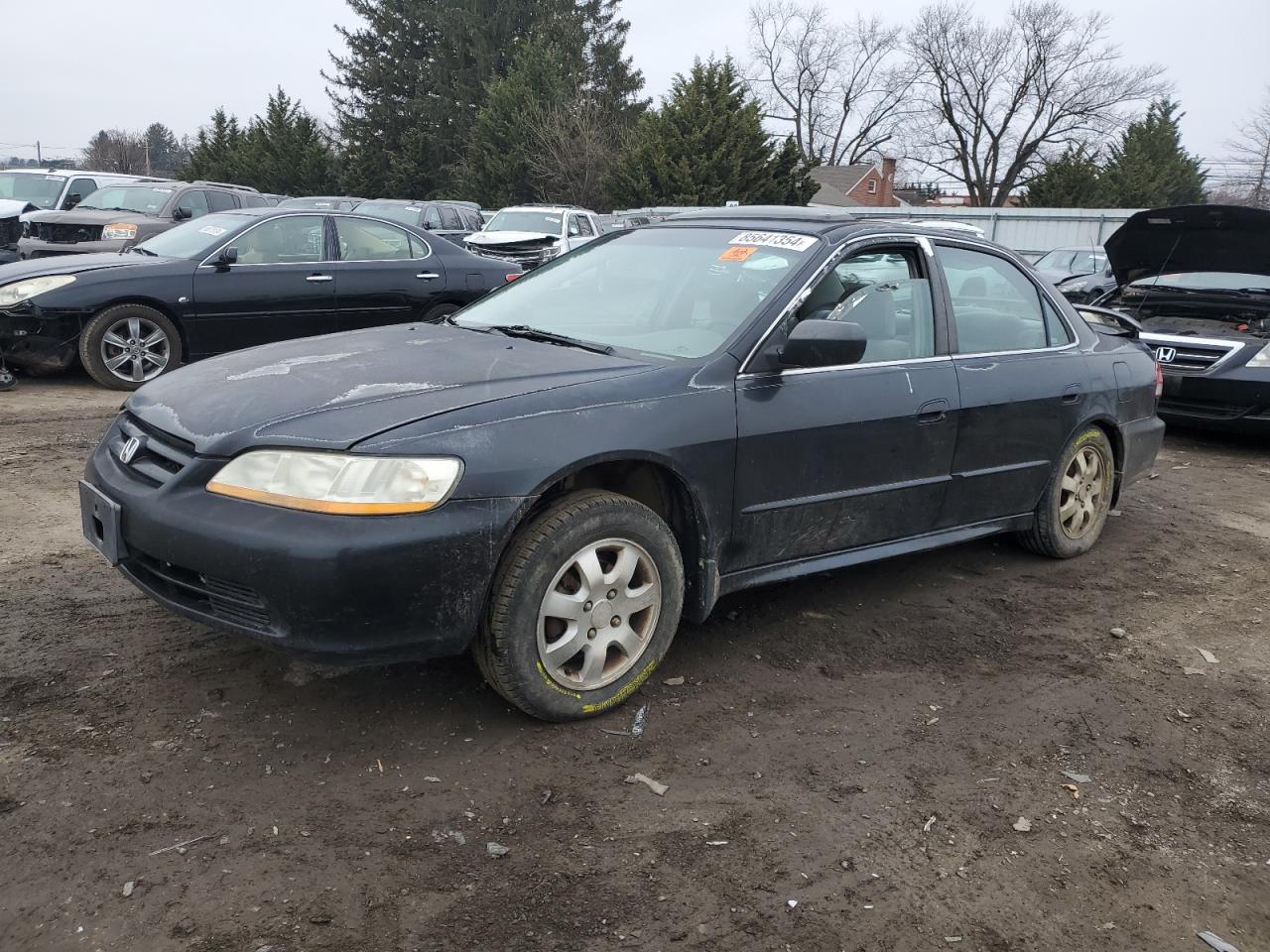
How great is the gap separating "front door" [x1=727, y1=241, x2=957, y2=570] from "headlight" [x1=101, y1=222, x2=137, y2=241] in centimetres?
949

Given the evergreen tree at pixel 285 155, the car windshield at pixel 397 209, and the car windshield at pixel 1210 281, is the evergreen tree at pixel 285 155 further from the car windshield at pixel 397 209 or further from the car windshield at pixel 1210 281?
the car windshield at pixel 1210 281

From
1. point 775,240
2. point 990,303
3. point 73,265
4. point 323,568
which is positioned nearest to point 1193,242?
point 990,303

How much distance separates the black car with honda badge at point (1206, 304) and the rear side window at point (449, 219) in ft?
39.4

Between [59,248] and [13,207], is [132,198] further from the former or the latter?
[59,248]

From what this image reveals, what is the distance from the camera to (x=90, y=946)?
222 centimetres

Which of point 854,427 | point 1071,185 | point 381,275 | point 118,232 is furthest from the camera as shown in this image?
point 1071,185

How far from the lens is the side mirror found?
3510 mm

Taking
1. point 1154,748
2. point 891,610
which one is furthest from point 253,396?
point 1154,748

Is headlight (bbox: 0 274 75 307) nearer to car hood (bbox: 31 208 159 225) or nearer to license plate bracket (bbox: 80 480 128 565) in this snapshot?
car hood (bbox: 31 208 159 225)

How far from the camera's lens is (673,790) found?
2.95m

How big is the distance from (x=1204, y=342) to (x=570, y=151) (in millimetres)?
32307

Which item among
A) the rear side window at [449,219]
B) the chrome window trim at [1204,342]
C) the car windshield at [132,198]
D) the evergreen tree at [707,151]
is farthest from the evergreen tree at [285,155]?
the chrome window trim at [1204,342]

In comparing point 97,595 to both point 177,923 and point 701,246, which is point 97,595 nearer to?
point 177,923

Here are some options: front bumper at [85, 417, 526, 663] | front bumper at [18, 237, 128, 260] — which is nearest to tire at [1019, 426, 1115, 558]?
front bumper at [85, 417, 526, 663]
